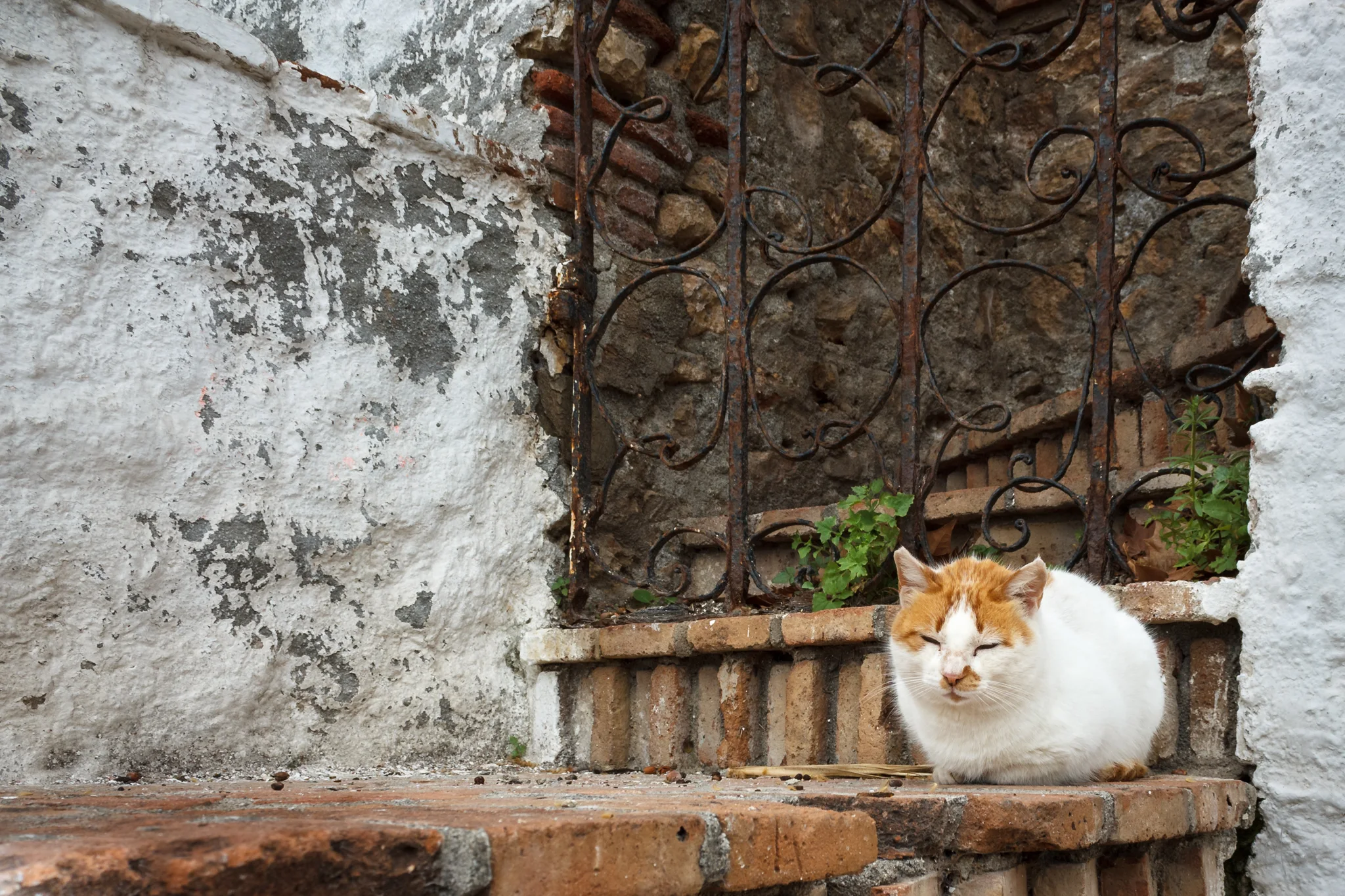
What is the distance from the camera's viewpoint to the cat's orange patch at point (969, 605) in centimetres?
199

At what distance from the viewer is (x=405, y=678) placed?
269 centimetres

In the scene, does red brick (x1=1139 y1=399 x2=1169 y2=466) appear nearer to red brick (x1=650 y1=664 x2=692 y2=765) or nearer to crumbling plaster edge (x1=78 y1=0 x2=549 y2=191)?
red brick (x1=650 y1=664 x2=692 y2=765)

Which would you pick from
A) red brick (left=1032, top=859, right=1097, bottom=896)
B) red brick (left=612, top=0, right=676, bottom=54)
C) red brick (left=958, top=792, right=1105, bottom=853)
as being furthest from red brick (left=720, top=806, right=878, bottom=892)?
red brick (left=612, top=0, right=676, bottom=54)

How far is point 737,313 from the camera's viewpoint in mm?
2793

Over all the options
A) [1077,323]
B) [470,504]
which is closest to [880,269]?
[1077,323]

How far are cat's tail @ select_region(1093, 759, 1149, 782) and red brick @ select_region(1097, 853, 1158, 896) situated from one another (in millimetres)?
225

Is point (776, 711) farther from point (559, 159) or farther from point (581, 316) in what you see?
point (559, 159)

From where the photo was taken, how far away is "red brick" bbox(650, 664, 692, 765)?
8.87ft

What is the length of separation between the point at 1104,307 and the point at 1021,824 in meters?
1.25

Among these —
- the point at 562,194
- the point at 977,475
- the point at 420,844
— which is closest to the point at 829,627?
the point at 562,194

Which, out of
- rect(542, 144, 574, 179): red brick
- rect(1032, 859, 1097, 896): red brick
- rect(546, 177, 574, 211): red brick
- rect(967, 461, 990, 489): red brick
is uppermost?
rect(542, 144, 574, 179): red brick

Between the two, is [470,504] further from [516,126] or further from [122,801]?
[122,801]

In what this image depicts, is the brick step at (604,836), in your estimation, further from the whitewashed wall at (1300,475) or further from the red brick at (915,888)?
the whitewashed wall at (1300,475)

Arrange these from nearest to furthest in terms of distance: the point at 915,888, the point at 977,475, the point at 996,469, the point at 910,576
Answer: the point at 915,888, the point at 910,576, the point at 996,469, the point at 977,475
